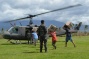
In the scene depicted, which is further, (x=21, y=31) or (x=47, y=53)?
(x=21, y=31)

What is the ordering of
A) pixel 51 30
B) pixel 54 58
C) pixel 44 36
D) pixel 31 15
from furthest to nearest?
pixel 31 15 → pixel 51 30 → pixel 44 36 → pixel 54 58

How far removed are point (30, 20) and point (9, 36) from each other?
303cm

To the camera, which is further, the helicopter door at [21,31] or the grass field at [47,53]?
the helicopter door at [21,31]

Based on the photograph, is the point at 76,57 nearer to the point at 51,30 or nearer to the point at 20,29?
the point at 51,30

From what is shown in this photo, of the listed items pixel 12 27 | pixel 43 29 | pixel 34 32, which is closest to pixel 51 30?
pixel 43 29

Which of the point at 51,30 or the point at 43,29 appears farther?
the point at 51,30

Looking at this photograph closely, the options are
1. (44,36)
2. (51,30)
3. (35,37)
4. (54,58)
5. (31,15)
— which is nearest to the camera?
(54,58)

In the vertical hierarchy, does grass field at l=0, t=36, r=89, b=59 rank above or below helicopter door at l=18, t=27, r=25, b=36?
below

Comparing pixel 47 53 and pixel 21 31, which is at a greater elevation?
pixel 21 31

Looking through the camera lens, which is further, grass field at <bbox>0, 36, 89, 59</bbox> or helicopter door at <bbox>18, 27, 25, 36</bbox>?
helicopter door at <bbox>18, 27, 25, 36</bbox>

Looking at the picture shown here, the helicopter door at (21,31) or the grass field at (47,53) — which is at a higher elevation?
the helicopter door at (21,31)

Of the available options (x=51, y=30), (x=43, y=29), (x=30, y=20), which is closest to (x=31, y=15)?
(x=30, y=20)

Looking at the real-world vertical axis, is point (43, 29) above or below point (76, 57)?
above

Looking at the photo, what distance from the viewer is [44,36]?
67.4ft
